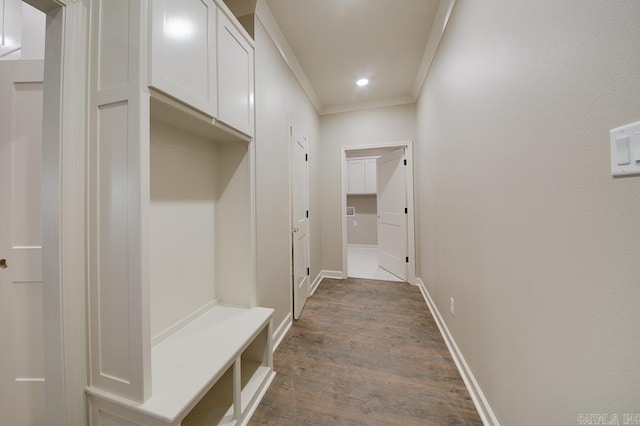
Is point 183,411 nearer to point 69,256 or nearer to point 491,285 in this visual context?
point 69,256

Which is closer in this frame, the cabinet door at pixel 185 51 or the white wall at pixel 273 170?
the cabinet door at pixel 185 51

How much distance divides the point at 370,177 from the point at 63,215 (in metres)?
5.30

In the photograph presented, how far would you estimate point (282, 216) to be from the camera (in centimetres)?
223

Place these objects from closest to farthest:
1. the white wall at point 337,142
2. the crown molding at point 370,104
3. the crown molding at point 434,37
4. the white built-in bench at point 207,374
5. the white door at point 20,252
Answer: the white built-in bench at point 207,374 → the white door at point 20,252 → the crown molding at point 434,37 → the crown molding at point 370,104 → the white wall at point 337,142

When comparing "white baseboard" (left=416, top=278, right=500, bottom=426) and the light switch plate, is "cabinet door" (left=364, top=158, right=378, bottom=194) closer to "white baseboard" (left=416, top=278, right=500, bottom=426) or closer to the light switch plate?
"white baseboard" (left=416, top=278, right=500, bottom=426)

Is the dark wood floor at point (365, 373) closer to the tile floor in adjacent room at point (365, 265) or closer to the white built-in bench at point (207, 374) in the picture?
the white built-in bench at point (207, 374)

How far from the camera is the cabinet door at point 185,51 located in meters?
0.95

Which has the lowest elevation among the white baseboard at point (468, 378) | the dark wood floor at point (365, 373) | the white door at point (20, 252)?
the dark wood floor at point (365, 373)

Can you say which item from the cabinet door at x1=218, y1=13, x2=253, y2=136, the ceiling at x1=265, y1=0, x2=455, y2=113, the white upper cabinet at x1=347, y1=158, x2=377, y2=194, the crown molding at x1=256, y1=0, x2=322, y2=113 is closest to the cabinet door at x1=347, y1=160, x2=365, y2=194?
the white upper cabinet at x1=347, y1=158, x2=377, y2=194

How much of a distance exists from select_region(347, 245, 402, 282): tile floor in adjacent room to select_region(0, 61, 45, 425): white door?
3447mm

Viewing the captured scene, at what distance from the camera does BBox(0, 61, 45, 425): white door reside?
1.21 m

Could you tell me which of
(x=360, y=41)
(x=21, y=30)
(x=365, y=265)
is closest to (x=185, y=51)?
(x=21, y=30)

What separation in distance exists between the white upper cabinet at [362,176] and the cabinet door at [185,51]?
15.1ft

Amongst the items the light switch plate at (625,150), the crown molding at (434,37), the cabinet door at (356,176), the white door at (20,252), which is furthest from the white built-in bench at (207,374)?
the cabinet door at (356,176)
